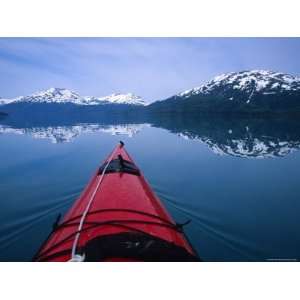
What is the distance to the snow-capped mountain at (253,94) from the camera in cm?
3272

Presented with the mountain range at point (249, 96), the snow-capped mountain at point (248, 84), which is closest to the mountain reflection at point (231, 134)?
the mountain range at point (249, 96)

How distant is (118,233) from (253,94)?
58929 mm

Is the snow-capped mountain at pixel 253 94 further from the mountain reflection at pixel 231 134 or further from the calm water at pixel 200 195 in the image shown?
the calm water at pixel 200 195

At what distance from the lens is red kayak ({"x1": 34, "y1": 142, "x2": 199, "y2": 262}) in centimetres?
213

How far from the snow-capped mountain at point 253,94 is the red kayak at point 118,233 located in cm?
1979

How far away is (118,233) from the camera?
2381mm

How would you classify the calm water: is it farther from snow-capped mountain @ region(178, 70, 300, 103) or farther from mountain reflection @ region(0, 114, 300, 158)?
snow-capped mountain @ region(178, 70, 300, 103)

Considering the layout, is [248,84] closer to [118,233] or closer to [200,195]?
[200,195]

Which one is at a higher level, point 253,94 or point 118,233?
point 253,94

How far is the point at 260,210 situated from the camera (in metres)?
4.65

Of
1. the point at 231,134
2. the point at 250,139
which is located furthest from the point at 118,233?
the point at 231,134

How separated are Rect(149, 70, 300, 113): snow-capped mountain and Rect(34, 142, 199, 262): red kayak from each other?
19.8 m
